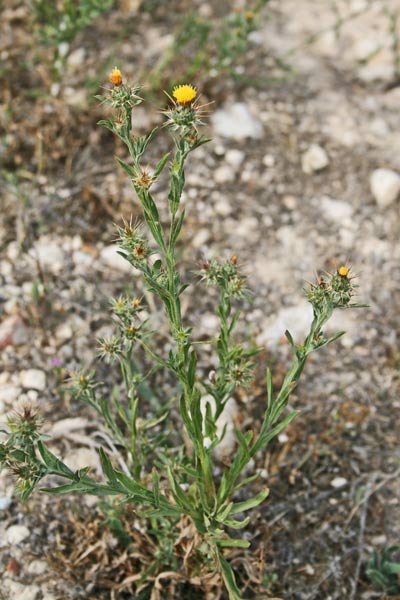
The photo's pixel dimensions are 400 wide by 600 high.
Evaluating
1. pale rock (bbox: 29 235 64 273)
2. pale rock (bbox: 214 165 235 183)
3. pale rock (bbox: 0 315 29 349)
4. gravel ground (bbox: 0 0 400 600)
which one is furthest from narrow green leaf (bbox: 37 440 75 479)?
pale rock (bbox: 214 165 235 183)

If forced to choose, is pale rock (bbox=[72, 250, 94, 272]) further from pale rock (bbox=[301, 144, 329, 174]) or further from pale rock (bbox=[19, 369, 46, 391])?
pale rock (bbox=[301, 144, 329, 174])

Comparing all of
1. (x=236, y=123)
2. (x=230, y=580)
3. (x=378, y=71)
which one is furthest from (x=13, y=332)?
(x=378, y=71)

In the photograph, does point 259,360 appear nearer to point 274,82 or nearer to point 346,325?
point 346,325

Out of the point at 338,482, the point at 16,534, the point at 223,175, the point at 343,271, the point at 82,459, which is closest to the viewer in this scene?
the point at 343,271

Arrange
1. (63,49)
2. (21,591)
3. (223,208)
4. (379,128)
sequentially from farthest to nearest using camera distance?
1. (379,128)
2. (63,49)
3. (223,208)
4. (21,591)

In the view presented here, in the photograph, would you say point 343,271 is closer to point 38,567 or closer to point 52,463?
Result: point 52,463

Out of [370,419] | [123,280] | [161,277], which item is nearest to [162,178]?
[123,280]

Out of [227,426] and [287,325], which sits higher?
[287,325]
